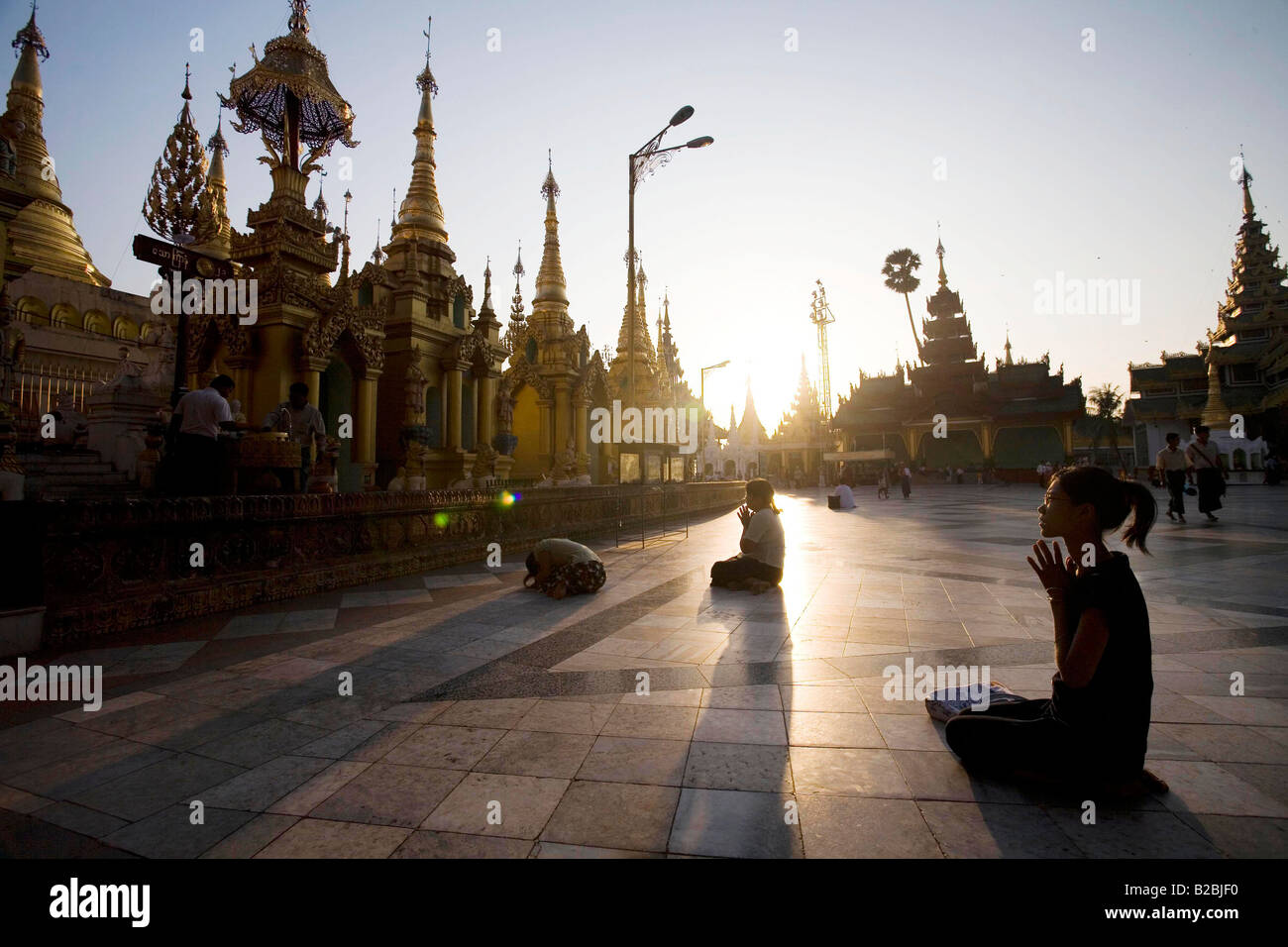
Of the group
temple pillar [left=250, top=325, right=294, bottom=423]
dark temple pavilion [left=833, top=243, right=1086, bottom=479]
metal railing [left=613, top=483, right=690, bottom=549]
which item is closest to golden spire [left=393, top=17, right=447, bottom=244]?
temple pillar [left=250, top=325, right=294, bottom=423]

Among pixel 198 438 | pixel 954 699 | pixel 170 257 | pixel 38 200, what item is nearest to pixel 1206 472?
pixel 954 699

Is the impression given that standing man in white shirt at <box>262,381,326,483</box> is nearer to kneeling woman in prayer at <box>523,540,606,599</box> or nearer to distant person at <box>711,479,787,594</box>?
kneeling woman in prayer at <box>523,540,606,599</box>

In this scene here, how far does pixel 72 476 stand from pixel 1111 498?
15446 millimetres

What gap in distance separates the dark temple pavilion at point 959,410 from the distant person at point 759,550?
4785 cm

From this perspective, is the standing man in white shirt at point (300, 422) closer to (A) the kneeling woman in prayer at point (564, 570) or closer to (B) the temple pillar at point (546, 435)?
(A) the kneeling woman in prayer at point (564, 570)

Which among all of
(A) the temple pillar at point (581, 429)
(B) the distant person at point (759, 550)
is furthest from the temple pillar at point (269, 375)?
(A) the temple pillar at point (581, 429)

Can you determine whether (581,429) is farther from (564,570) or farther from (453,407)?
(564,570)

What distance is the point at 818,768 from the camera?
9.41 feet

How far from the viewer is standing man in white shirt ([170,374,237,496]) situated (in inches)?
283

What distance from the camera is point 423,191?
21953 millimetres

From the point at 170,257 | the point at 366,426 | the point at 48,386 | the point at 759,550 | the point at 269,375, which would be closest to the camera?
the point at 759,550
